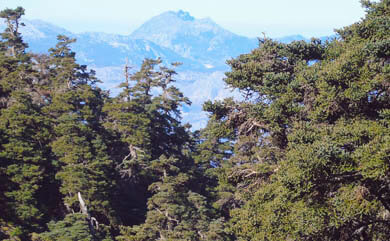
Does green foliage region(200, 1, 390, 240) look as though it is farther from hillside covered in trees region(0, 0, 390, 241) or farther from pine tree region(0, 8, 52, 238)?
pine tree region(0, 8, 52, 238)

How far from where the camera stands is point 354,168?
7.42 m

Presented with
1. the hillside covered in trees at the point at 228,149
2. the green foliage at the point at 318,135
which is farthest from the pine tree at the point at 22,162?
the green foliage at the point at 318,135

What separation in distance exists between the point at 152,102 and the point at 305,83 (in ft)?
74.4

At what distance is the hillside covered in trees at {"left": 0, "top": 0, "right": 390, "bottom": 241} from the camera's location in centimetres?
806

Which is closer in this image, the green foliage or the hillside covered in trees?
the green foliage

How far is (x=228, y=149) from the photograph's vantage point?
2884 cm

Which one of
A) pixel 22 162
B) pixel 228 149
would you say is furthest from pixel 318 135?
pixel 228 149

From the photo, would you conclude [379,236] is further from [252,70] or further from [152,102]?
[152,102]

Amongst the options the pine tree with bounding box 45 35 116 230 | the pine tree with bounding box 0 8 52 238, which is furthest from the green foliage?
the pine tree with bounding box 0 8 52 238

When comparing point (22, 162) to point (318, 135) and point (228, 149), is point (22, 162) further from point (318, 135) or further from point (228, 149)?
point (318, 135)

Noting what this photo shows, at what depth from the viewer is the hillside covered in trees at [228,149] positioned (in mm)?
8062

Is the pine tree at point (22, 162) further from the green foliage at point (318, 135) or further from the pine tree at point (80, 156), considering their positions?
the green foliage at point (318, 135)

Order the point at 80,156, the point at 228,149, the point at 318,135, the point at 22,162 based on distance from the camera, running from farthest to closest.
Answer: the point at 228,149 < the point at 80,156 < the point at 22,162 < the point at 318,135

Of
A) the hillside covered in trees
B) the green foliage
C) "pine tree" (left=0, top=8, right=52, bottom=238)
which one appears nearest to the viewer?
the green foliage
